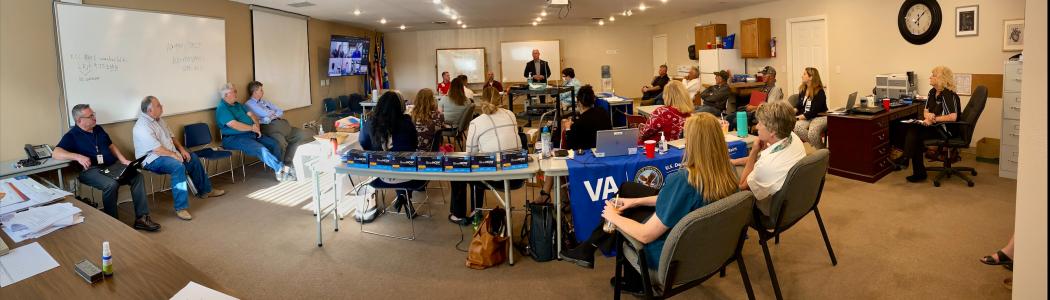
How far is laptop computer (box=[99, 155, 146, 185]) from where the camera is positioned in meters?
5.15

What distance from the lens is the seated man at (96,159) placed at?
5078 millimetres

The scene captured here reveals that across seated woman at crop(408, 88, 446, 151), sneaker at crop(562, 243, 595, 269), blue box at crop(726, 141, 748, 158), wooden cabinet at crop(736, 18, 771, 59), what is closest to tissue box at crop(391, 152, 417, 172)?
seated woman at crop(408, 88, 446, 151)

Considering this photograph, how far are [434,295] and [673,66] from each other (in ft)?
40.2

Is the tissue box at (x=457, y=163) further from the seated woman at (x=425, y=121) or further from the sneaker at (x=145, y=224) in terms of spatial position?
the sneaker at (x=145, y=224)

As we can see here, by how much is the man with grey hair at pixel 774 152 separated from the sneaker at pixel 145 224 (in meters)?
4.60

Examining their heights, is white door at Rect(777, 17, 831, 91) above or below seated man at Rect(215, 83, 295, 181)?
above

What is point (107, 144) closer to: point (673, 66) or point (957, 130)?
point (957, 130)

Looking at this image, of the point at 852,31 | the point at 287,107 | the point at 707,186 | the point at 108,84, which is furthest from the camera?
the point at 287,107

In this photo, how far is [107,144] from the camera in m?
5.45

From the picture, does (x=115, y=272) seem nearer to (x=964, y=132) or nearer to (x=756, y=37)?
(x=964, y=132)

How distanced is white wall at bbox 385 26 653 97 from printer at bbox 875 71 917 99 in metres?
9.37

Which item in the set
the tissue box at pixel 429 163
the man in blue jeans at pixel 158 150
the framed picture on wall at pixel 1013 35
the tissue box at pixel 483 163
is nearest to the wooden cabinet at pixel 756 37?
the framed picture on wall at pixel 1013 35

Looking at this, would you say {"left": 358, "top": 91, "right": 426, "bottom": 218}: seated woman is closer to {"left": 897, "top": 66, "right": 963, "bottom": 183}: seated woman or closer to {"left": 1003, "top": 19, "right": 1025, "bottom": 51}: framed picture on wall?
{"left": 897, "top": 66, "right": 963, "bottom": 183}: seated woman

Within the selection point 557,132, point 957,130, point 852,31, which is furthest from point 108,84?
point 852,31
